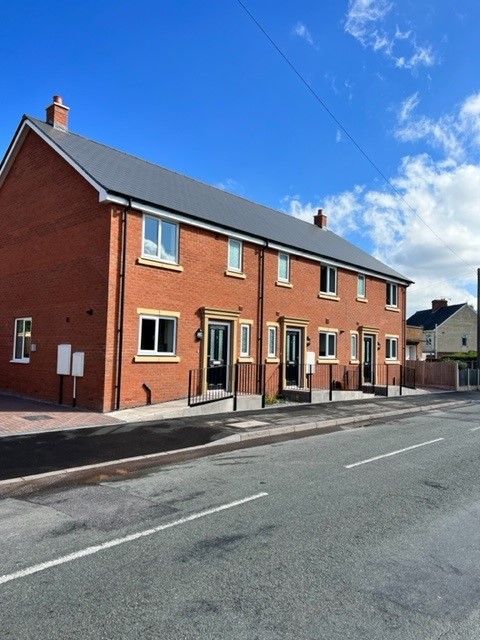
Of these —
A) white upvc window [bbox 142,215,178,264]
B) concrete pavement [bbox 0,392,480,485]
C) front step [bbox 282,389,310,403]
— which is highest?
white upvc window [bbox 142,215,178,264]

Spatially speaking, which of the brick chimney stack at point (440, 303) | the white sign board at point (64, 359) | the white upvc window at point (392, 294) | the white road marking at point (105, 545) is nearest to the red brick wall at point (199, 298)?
the white sign board at point (64, 359)

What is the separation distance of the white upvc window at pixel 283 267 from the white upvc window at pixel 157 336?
592cm

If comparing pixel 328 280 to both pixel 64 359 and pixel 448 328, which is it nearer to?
pixel 64 359

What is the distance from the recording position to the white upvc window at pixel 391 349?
86.0ft

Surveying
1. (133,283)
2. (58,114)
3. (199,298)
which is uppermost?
(58,114)

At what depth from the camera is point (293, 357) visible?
20.2 m

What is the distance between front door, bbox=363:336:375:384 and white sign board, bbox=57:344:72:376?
49.3 ft

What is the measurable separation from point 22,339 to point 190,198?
768 cm

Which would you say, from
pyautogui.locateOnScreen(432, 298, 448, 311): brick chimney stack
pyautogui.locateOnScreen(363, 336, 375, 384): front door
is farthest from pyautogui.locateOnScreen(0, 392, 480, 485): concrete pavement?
pyautogui.locateOnScreen(432, 298, 448, 311): brick chimney stack

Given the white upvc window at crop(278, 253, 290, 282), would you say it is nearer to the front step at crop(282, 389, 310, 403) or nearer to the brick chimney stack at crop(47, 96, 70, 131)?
the front step at crop(282, 389, 310, 403)

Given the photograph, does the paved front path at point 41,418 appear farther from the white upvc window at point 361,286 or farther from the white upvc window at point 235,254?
the white upvc window at point 361,286

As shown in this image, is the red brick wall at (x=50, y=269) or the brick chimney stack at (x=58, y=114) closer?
the red brick wall at (x=50, y=269)

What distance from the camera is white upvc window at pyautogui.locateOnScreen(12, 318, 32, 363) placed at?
54.7 feet

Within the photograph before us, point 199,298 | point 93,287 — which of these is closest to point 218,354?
point 199,298
